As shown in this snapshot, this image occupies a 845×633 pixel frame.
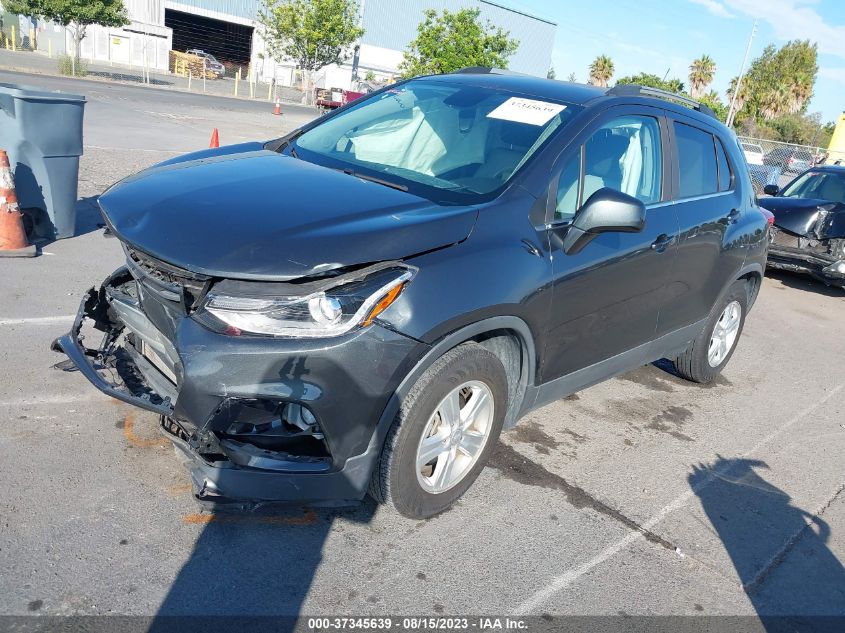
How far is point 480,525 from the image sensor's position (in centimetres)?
322

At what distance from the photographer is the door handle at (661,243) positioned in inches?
153

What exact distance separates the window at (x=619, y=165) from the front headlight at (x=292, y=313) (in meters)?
1.26

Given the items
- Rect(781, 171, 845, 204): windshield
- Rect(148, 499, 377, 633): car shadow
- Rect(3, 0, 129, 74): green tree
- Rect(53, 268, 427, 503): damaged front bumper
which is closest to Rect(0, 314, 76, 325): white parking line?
Rect(53, 268, 427, 503): damaged front bumper

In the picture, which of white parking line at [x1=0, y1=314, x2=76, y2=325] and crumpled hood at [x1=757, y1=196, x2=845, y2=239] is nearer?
white parking line at [x1=0, y1=314, x2=76, y2=325]

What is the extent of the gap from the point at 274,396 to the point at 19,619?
43.5 inches

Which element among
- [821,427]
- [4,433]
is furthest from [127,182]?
[821,427]

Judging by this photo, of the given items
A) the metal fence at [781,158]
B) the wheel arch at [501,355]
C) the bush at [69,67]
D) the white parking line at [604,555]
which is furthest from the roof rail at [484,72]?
the bush at [69,67]

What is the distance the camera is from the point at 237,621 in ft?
8.11

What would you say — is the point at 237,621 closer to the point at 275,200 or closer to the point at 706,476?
the point at 275,200

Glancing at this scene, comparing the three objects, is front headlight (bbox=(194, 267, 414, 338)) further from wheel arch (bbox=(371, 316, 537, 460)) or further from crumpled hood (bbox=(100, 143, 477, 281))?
wheel arch (bbox=(371, 316, 537, 460))

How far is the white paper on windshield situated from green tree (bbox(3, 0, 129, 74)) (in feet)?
115

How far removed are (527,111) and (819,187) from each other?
8.19 meters

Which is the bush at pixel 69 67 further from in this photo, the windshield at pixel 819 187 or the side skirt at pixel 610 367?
the side skirt at pixel 610 367

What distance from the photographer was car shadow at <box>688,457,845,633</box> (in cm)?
296
